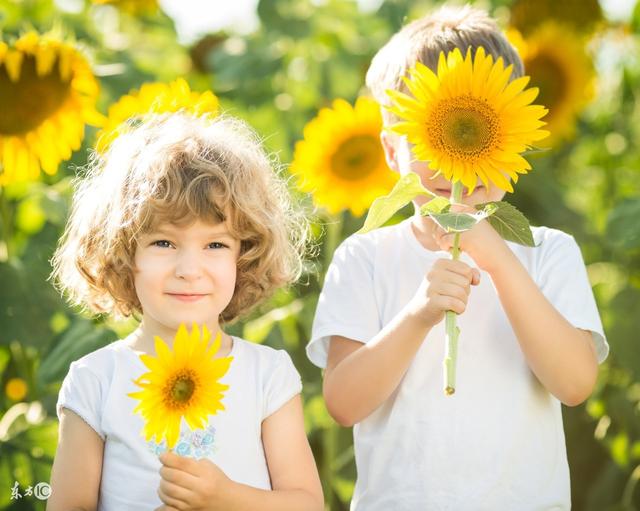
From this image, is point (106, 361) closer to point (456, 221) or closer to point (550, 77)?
point (456, 221)

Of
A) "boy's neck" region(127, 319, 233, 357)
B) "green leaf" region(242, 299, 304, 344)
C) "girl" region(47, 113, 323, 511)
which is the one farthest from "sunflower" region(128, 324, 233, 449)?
"green leaf" region(242, 299, 304, 344)

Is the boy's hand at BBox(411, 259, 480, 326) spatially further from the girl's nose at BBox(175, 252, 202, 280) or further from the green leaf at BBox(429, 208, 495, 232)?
the girl's nose at BBox(175, 252, 202, 280)

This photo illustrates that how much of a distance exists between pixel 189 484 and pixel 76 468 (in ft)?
0.73

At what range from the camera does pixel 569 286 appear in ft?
5.89

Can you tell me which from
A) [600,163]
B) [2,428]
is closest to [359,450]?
[2,428]

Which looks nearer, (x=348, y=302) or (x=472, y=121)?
(x=472, y=121)

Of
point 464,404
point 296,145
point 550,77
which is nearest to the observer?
point 464,404

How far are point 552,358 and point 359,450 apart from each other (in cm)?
33

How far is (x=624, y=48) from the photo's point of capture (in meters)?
3.49

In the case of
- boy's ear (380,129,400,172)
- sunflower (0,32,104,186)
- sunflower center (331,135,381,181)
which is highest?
sunflower (0,32,104,186)

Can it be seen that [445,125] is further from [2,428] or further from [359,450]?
[2,428]

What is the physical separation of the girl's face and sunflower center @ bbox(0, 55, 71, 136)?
1077 mm

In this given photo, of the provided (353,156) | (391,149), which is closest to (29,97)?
(353,156)

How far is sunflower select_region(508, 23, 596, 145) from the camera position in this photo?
322 centimetres
